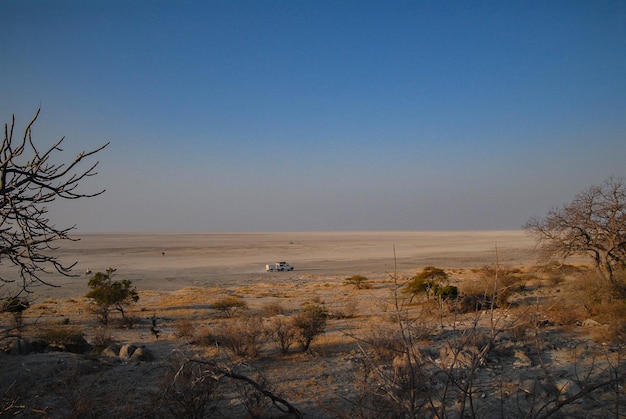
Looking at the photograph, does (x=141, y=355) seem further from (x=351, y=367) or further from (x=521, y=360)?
(x=521, y=360)

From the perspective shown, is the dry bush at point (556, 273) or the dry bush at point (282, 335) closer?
the dry bush at point (282, 335)

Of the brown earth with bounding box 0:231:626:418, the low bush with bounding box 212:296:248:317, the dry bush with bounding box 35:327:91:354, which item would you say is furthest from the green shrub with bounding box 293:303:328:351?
the low bush with bounding box 212:296:248:317

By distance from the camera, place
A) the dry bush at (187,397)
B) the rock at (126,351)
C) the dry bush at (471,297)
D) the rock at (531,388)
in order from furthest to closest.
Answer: the dry bush at (471,297) < the rock at (126,351) < the rock at (531,388) < the dry bush at (187,397)

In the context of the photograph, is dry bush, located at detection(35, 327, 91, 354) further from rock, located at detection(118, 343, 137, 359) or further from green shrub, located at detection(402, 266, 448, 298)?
green shrub, located at detection(402, 266, 448, 298)

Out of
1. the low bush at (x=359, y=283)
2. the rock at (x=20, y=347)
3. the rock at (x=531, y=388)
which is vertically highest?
the rock at (x=20, y=347)

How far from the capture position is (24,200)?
3771 mm

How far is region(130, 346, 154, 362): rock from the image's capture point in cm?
1115

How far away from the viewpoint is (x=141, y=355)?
11273mm

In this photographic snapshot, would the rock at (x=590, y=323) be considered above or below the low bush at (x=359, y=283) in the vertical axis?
above

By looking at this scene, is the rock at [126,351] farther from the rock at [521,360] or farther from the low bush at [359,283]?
the low bush at [359,283]

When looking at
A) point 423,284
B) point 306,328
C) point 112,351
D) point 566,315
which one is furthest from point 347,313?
point 112,351

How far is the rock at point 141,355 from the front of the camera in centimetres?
1115

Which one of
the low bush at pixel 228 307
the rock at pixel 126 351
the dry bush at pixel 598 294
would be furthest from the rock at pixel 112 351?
the dry bush at pixel 598 294

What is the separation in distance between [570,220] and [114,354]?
19922 millimetres
